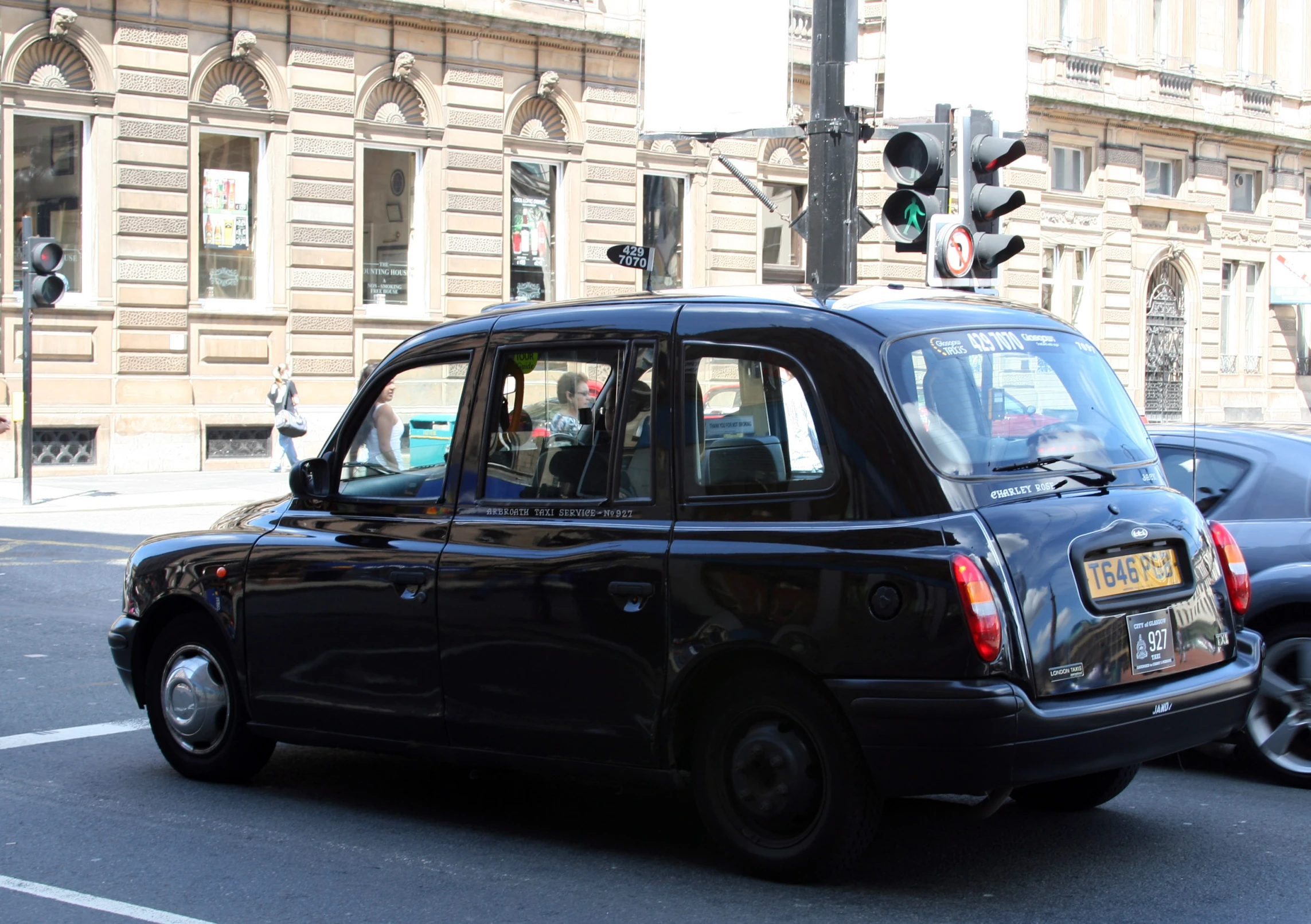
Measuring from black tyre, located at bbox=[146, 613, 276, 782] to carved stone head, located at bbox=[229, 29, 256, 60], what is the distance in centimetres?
2060

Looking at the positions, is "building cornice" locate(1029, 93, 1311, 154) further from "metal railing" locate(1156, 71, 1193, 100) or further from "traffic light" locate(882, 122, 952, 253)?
"traffic light" locate(882, 122, 952, 253)

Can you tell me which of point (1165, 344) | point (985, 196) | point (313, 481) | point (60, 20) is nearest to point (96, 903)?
point (313, 481)

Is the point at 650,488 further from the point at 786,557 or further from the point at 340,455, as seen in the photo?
the point at 340,455

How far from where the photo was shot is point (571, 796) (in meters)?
Result: 6.27

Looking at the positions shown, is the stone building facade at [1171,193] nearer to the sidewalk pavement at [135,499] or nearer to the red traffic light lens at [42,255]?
the sidewalk pavement at [135,499]

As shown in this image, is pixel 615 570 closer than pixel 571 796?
Yes

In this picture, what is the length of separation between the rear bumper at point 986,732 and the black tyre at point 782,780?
13 centimetres

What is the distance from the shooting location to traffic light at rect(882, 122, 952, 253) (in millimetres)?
10969

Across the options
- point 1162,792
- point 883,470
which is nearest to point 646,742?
point 883,470

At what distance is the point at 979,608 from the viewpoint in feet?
14.6

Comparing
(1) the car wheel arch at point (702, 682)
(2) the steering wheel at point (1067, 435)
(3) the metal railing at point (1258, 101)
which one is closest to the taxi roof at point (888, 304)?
(2) the steering wheel at point (1067, 435)

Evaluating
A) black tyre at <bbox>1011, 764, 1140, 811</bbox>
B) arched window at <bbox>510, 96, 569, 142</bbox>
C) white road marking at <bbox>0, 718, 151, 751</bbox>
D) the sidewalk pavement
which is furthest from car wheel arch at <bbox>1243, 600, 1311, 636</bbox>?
arched window at <bbox>510, 96, 569, 142</bbox>

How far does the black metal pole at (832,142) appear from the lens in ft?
36.0

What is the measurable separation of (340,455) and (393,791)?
1.40 metres
